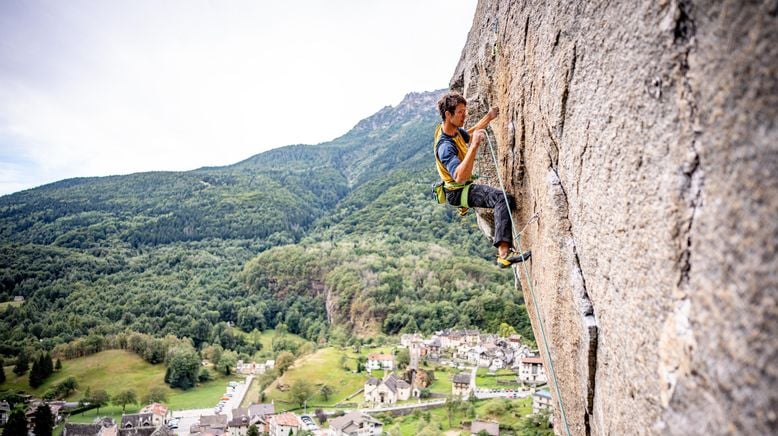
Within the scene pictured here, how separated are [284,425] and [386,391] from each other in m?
13.0

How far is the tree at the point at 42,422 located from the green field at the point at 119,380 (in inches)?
290

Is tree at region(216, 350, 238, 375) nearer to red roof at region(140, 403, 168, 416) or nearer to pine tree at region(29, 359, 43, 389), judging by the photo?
red roof at region(140, 403, 168, 416)

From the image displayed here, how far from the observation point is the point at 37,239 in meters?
144

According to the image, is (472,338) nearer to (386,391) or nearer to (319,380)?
(386,391)

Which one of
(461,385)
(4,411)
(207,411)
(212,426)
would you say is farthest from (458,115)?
(4,411)

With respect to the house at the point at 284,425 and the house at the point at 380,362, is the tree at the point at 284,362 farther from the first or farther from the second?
Result: the house at the point at 284,425

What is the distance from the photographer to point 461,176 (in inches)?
190

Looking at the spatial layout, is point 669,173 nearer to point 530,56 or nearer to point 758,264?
point 758,264

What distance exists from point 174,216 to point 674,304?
16692 cm

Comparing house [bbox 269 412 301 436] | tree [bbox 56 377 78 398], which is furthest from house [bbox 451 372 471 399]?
tree [bbox 56 377 78 398]

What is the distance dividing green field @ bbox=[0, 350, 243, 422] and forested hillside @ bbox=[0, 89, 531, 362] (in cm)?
1201

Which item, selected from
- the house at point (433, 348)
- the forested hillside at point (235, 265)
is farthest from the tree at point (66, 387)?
the house at point (433, 348)

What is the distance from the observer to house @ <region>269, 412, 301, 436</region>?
39.4 m

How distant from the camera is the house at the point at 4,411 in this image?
49.1m
